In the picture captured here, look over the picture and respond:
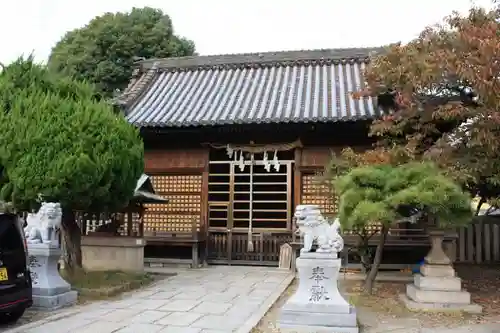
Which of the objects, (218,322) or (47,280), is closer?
(218,322)

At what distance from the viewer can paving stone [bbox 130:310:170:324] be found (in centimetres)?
733

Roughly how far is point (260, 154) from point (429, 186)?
6.69m

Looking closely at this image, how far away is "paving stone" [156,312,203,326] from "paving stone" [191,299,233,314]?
0.81 feet

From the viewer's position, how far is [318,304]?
6844 mm

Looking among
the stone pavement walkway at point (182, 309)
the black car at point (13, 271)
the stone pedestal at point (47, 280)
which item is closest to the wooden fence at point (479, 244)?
the stone pavement walkway at point (182, 309)

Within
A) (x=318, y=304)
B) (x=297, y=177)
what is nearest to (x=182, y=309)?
(x=318, y=304)

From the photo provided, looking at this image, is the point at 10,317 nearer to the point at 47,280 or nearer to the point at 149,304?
the point at 47,280

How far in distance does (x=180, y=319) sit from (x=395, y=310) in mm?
3518

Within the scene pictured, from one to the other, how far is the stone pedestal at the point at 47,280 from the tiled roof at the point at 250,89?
5781 millimetres

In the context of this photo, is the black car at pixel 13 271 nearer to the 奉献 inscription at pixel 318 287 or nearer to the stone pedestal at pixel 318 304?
the stone pedestal at pixel 318 304

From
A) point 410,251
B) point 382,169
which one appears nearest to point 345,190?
point 382,169

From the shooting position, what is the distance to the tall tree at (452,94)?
8.05m

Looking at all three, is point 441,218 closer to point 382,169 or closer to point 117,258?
point 382,169

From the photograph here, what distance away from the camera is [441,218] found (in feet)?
26.5
